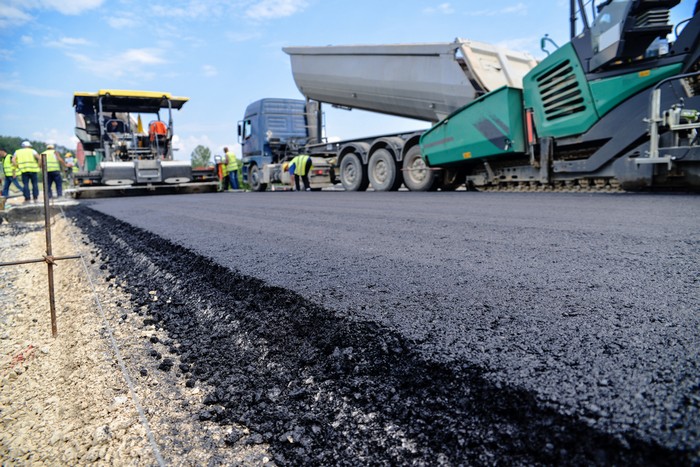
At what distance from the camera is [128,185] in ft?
41.9

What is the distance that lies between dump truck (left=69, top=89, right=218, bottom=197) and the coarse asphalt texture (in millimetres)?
10743

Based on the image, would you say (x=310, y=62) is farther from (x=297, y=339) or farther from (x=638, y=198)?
(x=297, y=339)

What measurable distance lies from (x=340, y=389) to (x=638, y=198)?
515 centimetres

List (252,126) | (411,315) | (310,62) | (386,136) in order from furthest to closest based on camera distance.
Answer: (252,126) → (310,62) → (386,136) → (411,315)

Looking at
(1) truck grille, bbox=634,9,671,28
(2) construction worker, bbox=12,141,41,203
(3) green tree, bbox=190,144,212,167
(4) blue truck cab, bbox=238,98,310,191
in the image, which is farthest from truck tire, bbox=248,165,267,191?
(3) green tree, bbox=190,144,212,167

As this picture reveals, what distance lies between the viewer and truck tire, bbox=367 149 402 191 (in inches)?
395

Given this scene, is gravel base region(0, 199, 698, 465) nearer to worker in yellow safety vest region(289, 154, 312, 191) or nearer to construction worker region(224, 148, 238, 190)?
worker in yellow safety vest region(289, 154, 312, 191)

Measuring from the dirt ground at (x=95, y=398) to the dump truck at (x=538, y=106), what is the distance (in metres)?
5.88

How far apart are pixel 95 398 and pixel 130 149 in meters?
13.3

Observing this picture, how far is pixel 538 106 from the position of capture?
7.21 metres

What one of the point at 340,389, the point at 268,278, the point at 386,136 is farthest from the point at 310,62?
the point at 340,389

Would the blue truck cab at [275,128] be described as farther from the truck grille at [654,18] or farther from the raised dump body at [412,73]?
the truck grille at [654,18]

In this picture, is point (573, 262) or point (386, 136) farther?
point (386, 136)

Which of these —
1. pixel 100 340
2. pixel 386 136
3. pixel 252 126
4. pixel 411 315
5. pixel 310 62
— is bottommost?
pixel 100 340
